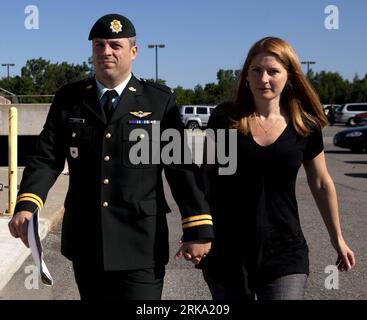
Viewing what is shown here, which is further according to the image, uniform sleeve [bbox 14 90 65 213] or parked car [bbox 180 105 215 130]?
parked car [bbox 180 105 215 130]

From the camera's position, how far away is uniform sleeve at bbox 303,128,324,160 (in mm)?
3002

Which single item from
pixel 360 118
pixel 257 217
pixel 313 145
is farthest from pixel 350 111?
pixel 257 217

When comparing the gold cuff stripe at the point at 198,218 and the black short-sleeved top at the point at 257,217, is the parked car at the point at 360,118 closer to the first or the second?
the black short-sleeved top at the point at 257,217

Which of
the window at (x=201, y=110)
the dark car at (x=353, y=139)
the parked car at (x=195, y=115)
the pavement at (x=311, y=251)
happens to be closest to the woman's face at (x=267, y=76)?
the pavement at (x=311, y=251)

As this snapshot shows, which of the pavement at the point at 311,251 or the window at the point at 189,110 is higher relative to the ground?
the window at the point at 189,110

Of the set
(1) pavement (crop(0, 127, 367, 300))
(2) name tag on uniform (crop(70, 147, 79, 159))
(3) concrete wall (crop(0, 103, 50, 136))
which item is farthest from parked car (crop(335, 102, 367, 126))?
(2) name tag on uniform (crop(70, 147, 79, 159))

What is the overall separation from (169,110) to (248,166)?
471 mm

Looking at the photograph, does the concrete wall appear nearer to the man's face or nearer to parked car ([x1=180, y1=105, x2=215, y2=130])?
the man's face

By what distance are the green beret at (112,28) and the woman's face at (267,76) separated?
2.01 feet

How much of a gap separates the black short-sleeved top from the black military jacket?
136 millimetres

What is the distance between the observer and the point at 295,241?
293cm

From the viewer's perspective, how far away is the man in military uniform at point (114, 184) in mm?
2820

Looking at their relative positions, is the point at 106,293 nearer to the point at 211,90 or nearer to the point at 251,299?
the point at 251,299
